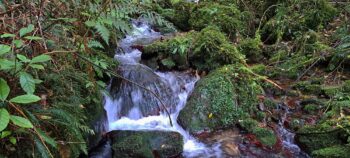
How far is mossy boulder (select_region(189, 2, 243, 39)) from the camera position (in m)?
7.82

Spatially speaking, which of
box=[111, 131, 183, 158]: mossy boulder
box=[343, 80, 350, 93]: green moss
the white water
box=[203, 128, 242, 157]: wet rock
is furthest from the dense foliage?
box=[111, 131, 183, 158]: mossy boulder

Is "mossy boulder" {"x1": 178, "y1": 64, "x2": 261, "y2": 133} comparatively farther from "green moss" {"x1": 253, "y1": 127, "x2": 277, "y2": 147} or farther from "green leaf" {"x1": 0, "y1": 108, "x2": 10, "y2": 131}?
"green leaf" {"x1": 0, "y1": 108, "x2": 10, "y2": 131}

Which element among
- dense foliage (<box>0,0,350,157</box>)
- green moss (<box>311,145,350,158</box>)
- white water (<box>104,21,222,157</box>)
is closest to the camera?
dense foliage (<box>0,0,350,157</box>)

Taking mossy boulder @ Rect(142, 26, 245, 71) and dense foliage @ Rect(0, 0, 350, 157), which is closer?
dense foliage @ Rect(0, 0, 350, 157)

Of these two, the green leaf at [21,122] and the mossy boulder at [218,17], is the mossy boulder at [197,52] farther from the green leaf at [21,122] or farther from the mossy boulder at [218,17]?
the green leaf at [21,122]

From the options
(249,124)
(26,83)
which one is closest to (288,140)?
(249,124)

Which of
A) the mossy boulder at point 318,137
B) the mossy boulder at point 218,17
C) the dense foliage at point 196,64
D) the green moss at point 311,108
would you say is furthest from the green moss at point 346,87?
the mossy boulder at point 218,17

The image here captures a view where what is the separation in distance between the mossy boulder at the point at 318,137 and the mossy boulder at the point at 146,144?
161cm

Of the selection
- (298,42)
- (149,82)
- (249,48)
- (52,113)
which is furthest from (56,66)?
(298,42)

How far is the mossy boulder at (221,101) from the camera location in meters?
5.60

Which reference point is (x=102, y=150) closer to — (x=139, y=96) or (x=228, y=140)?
(x=139, y=96)

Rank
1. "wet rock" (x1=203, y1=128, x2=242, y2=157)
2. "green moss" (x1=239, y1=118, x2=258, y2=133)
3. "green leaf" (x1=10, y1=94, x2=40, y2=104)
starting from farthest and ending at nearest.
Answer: "green moss" (x1=239, y1=118, x2=258, y2=133) < "wet rock" (x1=203, y1=128, x2=242, y2=157) < "green leaf" (x1=10, y1=94, x2=40, y2=104)

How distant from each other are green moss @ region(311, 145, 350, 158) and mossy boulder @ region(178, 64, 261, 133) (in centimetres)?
129

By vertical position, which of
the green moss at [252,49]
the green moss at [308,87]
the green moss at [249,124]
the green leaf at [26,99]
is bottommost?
the green moss at [249,124]
